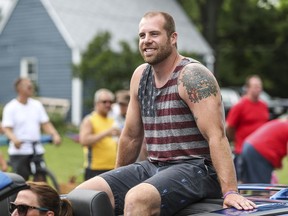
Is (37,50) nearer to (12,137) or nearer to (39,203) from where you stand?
(12,137)

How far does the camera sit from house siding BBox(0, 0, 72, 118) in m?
28.3

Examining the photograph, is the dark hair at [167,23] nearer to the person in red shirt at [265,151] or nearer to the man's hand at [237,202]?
the man's hand at [237,202]

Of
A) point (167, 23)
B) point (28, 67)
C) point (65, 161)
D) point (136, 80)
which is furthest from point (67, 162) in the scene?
point (28, 67)

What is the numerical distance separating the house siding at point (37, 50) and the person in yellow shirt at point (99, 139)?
1780cm

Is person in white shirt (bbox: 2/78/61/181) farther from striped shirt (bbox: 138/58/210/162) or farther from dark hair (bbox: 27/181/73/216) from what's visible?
dark hair (bbox: 27/181/73/216)

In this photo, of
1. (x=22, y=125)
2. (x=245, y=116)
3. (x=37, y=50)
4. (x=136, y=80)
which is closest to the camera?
(x=136, y=80)

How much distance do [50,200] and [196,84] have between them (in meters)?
1.08

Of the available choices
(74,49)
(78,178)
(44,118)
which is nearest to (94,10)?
(74,49)

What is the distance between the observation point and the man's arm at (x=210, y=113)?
412cm

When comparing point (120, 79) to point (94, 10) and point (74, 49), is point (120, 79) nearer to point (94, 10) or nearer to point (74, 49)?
point (74, 49)

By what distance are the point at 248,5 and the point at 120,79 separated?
16543 mm

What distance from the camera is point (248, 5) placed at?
1542 inches

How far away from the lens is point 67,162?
1666cm

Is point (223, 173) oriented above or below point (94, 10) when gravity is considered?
below
